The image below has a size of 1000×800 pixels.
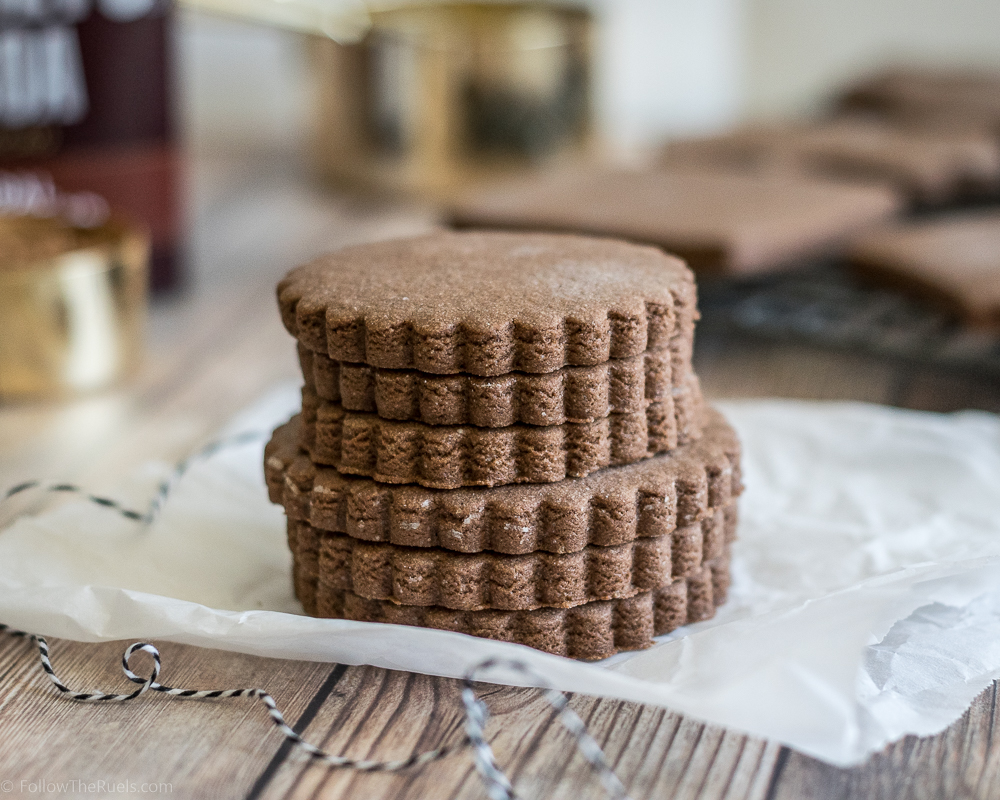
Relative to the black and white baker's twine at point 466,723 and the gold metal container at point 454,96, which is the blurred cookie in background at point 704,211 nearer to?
the gold metal container at point 454,96

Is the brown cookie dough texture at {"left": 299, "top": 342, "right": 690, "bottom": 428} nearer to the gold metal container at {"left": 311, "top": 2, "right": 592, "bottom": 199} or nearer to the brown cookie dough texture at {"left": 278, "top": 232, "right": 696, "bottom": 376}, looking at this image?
the brown cookie dough texture at {"left": 278, "top": 232, "right": 696, "bottom": 376}

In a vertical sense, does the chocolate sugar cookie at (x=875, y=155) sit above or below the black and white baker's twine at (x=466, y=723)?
above

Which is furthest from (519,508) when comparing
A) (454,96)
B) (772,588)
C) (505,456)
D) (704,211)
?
(454,96)

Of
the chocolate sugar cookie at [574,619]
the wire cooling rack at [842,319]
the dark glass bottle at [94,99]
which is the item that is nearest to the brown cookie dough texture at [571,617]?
the chocolate sugar cookie at [574,619]

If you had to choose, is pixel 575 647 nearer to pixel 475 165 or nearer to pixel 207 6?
pixel 207 6

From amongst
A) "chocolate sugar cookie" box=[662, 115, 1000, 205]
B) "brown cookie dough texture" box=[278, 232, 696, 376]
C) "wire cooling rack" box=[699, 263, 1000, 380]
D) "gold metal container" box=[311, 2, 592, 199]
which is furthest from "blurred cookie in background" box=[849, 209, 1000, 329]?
"gold metal container" box=[311, 2, 592, 199]

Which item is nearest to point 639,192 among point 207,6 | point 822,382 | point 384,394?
point 822,382
